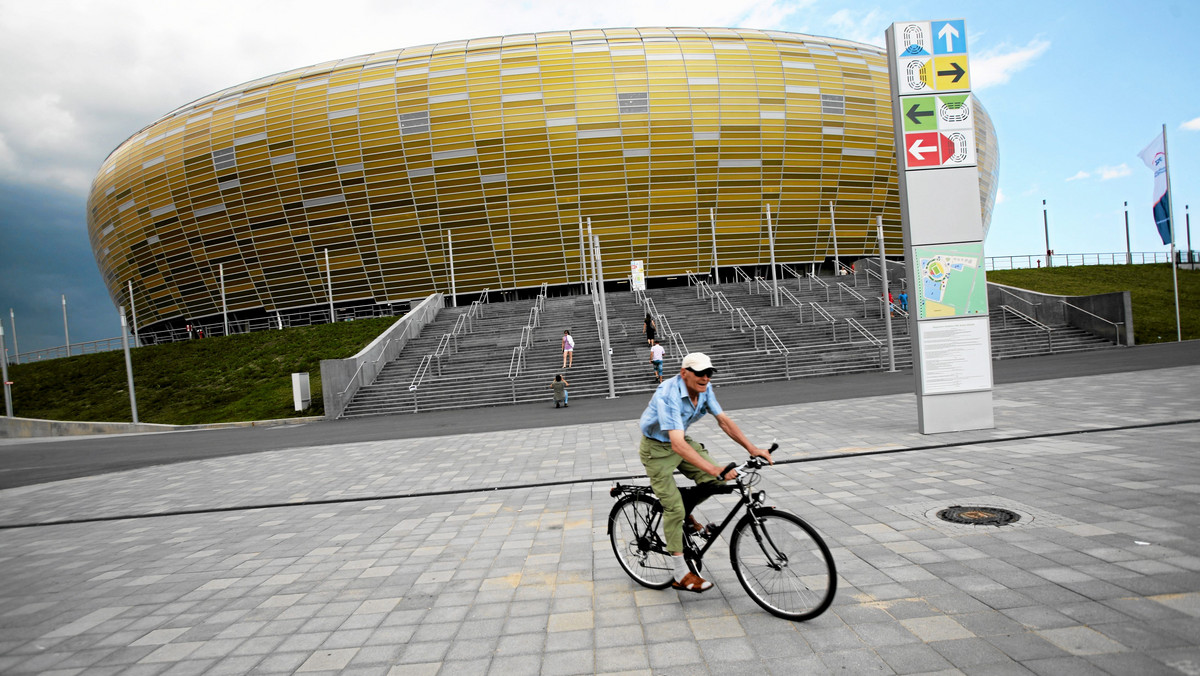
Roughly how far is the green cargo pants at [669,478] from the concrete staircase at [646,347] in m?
15.9

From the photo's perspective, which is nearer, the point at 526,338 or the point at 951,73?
the point at 951,73

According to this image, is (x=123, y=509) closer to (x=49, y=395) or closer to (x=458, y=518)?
(x=458, y=518)

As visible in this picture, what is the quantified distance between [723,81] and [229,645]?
46.2 m

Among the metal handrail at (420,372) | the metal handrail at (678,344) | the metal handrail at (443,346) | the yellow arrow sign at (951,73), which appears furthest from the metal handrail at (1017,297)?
the metal handrail at (420,372)

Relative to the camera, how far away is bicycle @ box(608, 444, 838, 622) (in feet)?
11.2

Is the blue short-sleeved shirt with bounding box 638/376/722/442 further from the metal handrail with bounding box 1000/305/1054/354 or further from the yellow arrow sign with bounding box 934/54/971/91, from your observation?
the metal handrail with bounding box 1000/305/1054/354

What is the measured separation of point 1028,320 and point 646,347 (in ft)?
46.0

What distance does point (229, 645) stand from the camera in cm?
386

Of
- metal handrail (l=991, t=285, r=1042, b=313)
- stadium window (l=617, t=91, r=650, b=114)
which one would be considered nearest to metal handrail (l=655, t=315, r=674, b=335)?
metal handrail (l=991, t=285, r=1042, b=313)

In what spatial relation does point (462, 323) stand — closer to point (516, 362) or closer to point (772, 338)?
point (516, 362)

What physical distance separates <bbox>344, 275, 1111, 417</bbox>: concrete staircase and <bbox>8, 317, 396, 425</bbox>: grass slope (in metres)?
4.21

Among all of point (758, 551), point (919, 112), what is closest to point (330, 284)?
point (919, 112)

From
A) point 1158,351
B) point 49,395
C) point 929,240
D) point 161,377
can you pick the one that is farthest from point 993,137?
point 49,395

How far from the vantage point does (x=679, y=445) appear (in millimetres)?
3703
